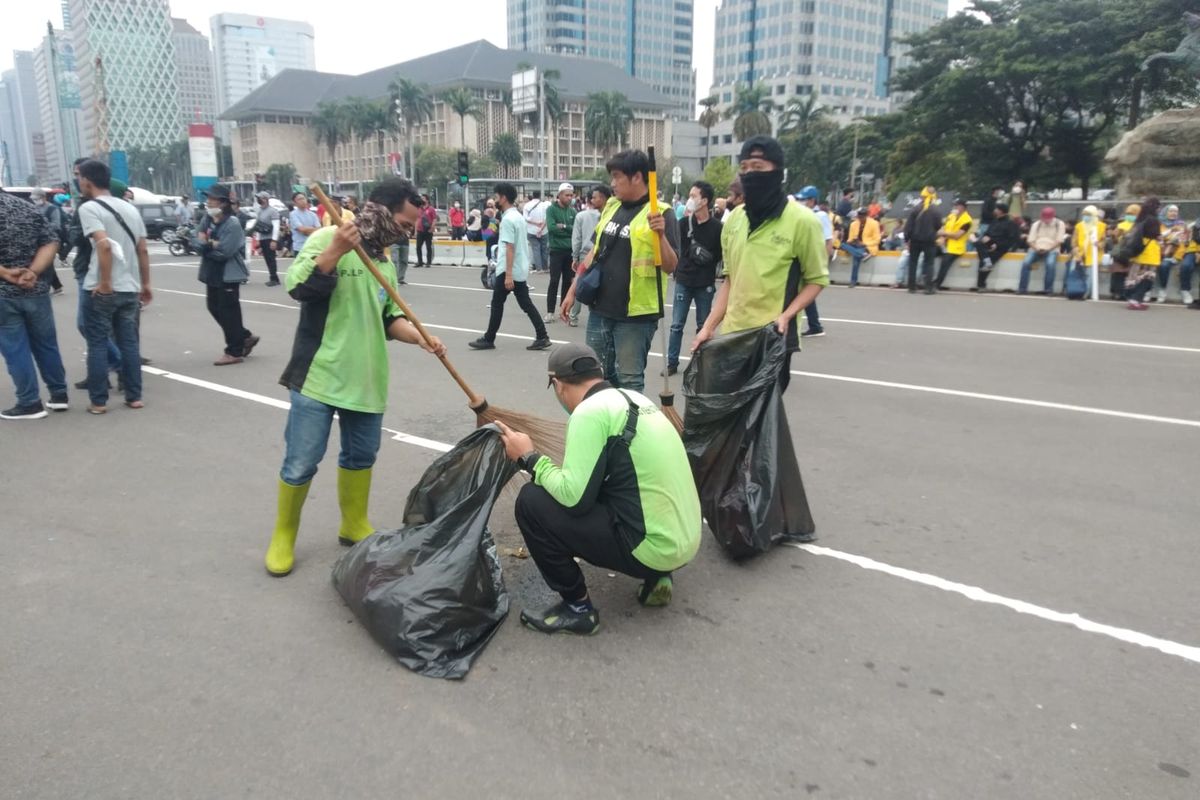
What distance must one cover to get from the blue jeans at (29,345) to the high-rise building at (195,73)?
176 metres

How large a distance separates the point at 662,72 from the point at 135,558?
6440 inches

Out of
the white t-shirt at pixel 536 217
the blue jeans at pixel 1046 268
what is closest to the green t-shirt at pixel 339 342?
the white t-shirt at pixel 536 217

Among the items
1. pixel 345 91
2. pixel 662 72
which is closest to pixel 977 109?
pixel 345 91

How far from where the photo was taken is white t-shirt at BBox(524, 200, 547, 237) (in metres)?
15.4

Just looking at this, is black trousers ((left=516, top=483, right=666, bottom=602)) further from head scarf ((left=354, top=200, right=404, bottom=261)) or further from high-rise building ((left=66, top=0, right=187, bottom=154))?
high-rise building ((left=66, top=0, right=187, bottom=154))

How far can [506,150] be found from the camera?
9469cm

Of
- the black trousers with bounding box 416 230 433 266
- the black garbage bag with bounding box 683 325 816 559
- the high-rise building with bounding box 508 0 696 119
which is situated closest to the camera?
the black garbage bag with bounding box 683 325 816 559

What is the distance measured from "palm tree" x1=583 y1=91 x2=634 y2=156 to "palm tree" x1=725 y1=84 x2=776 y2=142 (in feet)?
42.9

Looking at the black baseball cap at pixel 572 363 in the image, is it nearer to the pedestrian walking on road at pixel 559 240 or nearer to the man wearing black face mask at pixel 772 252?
the man wearing black face mask at pixel 772 252

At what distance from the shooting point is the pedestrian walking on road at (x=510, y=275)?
345 inches

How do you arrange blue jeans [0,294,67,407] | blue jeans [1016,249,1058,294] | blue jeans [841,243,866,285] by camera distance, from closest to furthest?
1. blue jeans [0,294,67,407]
2. blue jeans [1016,249,1058,294]
3. blue jeans [841,243,866,285]

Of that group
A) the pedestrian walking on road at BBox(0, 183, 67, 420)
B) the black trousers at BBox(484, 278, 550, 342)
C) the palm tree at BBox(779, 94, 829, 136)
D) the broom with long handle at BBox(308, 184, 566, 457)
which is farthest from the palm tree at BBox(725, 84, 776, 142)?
the broom with long handle at BBox(308, 184, 566, 457)

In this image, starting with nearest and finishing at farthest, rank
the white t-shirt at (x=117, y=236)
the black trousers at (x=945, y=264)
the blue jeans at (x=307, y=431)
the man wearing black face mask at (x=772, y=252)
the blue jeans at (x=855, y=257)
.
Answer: the blue jeans at (x=307, y=431) < the man wearing black face mask at (x=772, y=252) < the white t-shirt at (x=117, y=236) < the black trousers at (x=945, y=264) < the blue jeans at (x=855, y=257)

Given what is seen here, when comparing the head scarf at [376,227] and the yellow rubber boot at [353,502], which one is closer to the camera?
the head scarf at [376,227]
